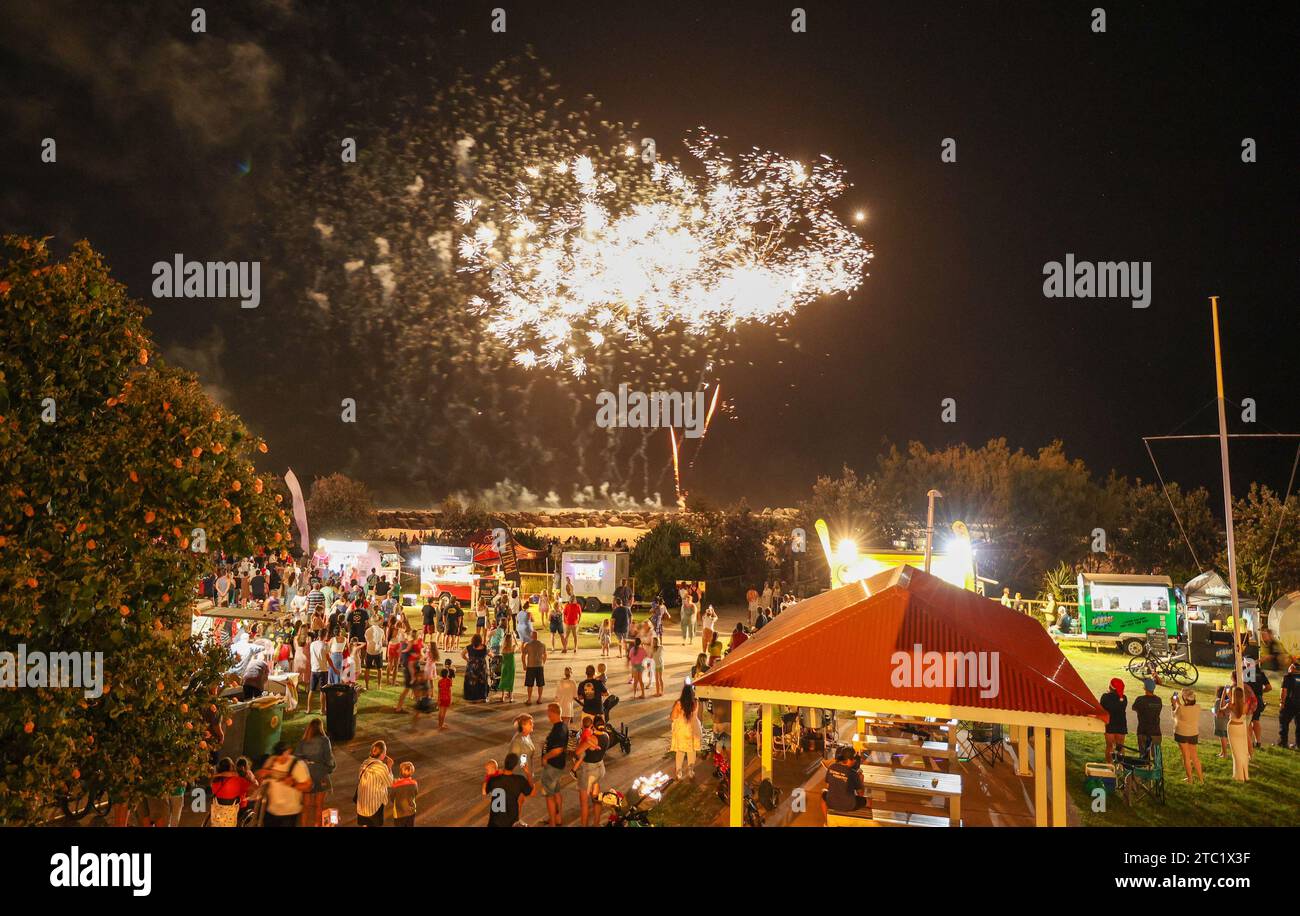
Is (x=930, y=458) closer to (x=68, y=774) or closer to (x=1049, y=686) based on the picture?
(x=1049, y=686)

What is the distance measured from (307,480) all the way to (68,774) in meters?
116

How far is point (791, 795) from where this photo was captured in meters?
10.7

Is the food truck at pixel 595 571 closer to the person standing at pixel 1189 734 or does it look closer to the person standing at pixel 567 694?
the person standing at pixel 567 694

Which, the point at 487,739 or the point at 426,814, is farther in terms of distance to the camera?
the point at 487,739

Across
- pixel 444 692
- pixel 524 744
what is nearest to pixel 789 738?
pixel 524 744

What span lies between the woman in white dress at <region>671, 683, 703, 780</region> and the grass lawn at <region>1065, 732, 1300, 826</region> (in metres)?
5.31

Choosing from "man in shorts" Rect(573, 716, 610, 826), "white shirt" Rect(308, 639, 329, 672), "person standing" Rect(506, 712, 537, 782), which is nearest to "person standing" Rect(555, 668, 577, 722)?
"man in shorts" Rect(573, 716, 610, 826)

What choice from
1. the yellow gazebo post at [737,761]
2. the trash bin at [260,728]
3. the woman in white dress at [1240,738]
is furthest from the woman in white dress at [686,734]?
the woman in white dress at [1240,738]

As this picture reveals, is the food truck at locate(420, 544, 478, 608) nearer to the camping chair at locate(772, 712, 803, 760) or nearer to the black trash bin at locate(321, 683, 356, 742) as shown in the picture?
the black trash bin at locate(321, 683, 356, 742)

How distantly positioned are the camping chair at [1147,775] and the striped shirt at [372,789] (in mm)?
9942

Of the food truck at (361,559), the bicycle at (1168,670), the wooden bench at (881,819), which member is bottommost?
the bicycle at (1168,670)

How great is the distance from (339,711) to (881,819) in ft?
28.8

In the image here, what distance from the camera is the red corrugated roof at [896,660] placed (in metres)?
7.50
